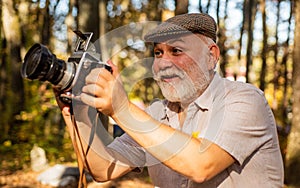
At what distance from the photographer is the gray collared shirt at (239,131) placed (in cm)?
172

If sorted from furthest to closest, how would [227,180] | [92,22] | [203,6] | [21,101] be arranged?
[203,6] < [21,101] < [92,22] < [227,180]

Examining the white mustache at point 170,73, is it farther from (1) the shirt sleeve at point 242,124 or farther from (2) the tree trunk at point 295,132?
(2) the tree trunk at point 295,132

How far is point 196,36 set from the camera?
6.68 feet

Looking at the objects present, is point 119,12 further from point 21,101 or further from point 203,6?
point 21,101

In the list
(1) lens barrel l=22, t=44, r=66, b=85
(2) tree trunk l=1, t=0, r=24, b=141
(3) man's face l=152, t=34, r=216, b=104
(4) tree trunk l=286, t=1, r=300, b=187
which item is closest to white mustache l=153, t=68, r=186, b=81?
(3) man's face l=152, t=34, r=216, b=104

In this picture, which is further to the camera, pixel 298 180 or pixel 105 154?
pixel 298 180

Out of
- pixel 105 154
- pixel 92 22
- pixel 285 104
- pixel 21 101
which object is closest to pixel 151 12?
pixel 285 104

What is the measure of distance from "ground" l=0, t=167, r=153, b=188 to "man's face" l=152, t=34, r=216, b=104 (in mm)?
5484

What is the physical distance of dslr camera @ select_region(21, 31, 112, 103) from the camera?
5.40 ft

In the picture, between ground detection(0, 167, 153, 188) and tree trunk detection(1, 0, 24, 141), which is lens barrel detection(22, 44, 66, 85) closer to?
ground detection(0, 167, 153, 188)

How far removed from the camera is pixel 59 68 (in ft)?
5.49

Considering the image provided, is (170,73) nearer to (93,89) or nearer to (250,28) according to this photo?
(93,89)

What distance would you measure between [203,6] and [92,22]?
10.8m

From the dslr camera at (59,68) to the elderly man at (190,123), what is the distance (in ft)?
0.41
